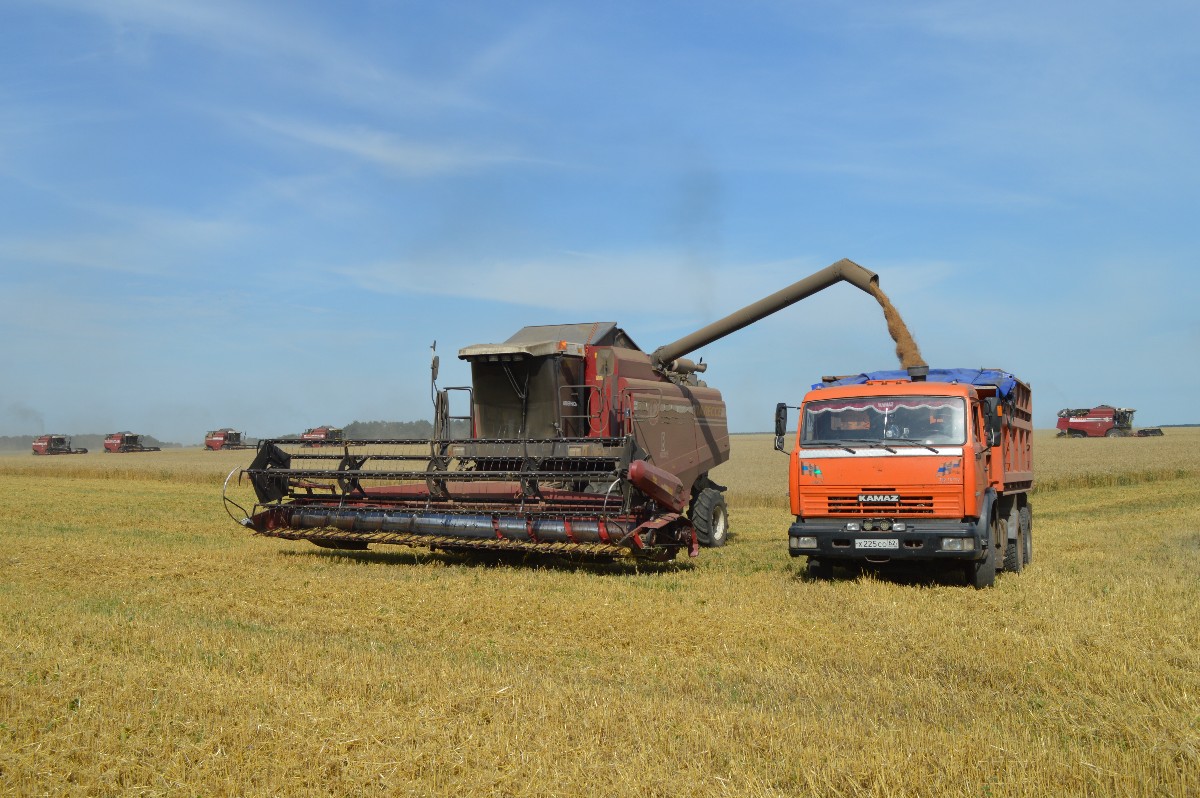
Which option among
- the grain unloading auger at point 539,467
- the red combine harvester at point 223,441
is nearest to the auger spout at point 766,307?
the grain unloading auger at point 539,467

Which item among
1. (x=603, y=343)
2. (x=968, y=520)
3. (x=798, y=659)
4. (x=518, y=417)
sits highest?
(x=603, y=343)

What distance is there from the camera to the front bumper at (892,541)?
10414 millimetres

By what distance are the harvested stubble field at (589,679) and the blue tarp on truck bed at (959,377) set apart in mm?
2312

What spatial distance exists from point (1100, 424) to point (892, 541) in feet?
197

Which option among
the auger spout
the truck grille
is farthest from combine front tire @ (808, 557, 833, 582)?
the auger spout

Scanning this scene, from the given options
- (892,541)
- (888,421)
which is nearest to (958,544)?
(892,541)

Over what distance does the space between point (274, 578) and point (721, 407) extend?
8619 millimetres

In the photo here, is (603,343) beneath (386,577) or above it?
above

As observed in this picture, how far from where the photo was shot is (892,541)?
35.0 feet

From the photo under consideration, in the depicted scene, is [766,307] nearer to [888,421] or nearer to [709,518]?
[709,518]

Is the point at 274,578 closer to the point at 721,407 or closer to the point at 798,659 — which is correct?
the point at 798,659

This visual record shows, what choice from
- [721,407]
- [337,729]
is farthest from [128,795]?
[721,407]

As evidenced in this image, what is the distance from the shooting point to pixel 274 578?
1129 centimetres

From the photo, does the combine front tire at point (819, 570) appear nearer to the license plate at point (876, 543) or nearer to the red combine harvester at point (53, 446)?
the license plate at point (876, 543)
